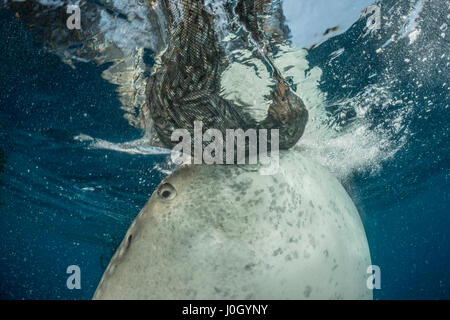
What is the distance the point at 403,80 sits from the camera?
25.4 feet

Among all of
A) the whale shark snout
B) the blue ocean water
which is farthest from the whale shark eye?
the blue ocean water

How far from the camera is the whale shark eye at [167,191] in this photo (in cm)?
292

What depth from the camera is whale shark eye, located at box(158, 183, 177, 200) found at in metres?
2.92

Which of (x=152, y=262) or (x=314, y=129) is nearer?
(x=152, y=262)

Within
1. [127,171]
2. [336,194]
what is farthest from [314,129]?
[127,171]

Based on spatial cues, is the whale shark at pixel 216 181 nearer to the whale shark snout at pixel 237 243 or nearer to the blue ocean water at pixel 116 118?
the whale shark snout at pixel 237 243

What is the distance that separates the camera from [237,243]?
8.55 ft

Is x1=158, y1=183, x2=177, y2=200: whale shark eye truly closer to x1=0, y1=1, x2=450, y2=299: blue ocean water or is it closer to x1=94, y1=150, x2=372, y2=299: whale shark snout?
x1=94, y1=150, x2=372, y2=299: whale shark snout

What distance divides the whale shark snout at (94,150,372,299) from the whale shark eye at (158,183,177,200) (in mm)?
11

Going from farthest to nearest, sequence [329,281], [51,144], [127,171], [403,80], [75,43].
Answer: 1. [127,171]
2. [51,144]
3. [403,80]
4. [75,43]
5. [329,281]
